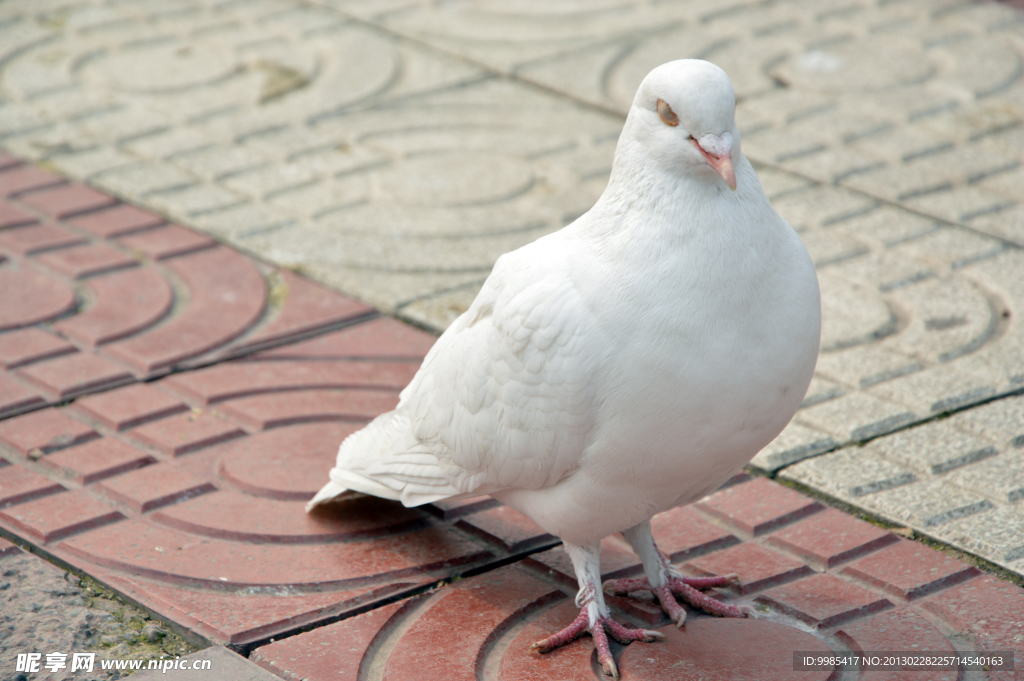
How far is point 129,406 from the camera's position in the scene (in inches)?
132

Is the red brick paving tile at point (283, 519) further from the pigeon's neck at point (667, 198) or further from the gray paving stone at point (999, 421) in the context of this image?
the gray paving stone at point (999, 421)

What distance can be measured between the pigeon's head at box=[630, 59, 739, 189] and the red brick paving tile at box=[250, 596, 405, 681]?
116 cm

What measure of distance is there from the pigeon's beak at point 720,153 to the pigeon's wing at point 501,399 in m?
0.36

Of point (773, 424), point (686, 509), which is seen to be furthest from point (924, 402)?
point (773, 424)

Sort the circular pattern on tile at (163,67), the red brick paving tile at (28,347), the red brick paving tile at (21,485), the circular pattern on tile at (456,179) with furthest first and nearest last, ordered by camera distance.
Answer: the circular pattern on tile at (163,67)
the circular pattern on tile at (456,179)
the red brick paving tile at (28,347)
the red brick paving tile at (21,485)

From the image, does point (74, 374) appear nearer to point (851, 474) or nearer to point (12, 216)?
point (12, 216)

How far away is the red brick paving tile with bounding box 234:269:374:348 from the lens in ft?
12.4

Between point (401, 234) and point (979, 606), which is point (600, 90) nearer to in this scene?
point (401, 234)

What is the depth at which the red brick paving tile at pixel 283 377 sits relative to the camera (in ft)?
11.4

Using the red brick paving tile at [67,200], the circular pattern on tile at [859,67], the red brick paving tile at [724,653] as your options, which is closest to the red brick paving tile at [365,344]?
the red brick paving tile at [67,200]

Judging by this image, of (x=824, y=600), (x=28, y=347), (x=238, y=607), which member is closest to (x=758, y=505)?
(x=824, y=600)

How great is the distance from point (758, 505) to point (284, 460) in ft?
4.01

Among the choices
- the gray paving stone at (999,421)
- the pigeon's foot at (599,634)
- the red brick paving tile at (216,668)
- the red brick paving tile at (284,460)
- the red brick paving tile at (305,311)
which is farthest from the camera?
the red brick paving tile at (305,311)

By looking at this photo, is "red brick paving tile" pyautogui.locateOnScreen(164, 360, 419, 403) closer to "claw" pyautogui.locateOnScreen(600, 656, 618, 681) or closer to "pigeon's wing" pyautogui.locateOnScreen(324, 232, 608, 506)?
"pigeon's wing" pyautogui.locateOnScreen(324, 232, 608, 506)
